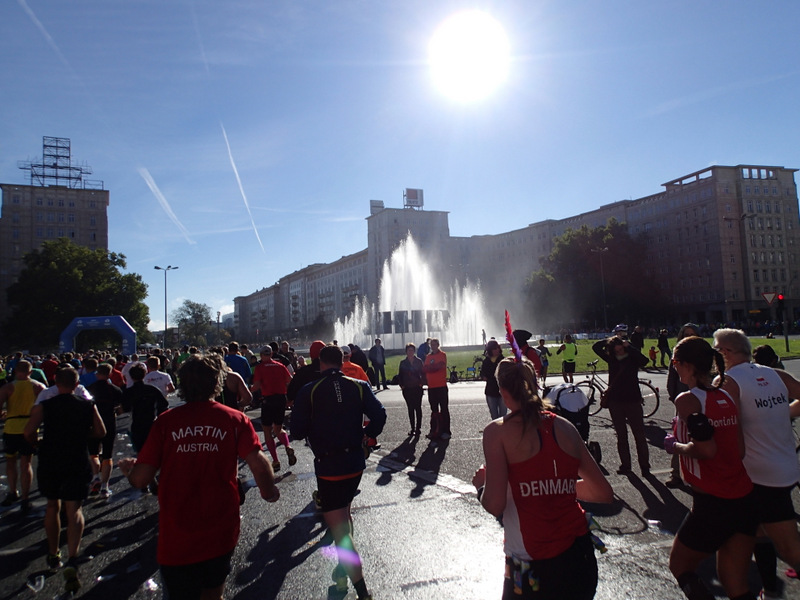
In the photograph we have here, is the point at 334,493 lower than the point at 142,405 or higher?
lower

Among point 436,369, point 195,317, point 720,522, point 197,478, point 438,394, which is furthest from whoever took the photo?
point 195,317

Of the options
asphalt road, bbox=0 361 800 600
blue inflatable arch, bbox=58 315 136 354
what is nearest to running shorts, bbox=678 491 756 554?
asphalt road, bbox=0 361 800 600

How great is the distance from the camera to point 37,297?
6031 cm

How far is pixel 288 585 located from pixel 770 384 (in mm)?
3859

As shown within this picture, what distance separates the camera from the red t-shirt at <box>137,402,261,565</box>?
10.1 feet

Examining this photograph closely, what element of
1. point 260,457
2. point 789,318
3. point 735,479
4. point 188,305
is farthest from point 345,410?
point 188,305

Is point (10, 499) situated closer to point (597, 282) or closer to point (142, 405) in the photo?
point (142, 405)

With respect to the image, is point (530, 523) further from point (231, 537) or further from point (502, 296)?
point (502, 296)

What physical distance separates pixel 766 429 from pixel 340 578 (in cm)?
322

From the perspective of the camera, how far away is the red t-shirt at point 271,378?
361 inches

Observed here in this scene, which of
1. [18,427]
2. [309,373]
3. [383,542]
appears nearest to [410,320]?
[309,373]

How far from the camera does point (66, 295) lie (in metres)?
61.5

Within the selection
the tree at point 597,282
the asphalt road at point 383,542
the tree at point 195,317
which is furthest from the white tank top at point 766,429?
the tree at point 195,317

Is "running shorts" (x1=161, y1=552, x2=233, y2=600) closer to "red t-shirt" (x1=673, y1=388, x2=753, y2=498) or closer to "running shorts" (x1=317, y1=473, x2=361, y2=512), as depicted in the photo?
"running shorts" (x1=317, y1=473, x2=361, y2=512)
